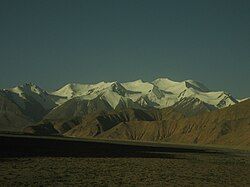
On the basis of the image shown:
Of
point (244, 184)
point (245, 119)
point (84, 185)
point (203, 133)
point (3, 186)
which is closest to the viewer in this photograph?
point (3, 186)

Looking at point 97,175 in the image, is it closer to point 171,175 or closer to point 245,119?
point 171,175

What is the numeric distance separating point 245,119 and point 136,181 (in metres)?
141

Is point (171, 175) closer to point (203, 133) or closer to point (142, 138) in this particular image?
point (203, 133)

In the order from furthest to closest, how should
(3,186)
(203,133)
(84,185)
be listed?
(203,133) < (84,185) < (3,186)

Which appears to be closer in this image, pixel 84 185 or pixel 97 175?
pixel 84 185

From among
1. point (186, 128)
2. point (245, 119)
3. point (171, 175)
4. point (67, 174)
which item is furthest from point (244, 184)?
point (186, 128)

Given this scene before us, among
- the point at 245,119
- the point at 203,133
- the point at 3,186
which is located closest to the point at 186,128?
the point at 203,133

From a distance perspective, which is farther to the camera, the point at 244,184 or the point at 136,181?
the point at 244,184

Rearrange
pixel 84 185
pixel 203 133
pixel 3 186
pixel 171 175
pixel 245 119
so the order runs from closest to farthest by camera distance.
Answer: pixel 3 186, pixel 84 185, pixel 171 175, pixel 245 119, pixel 203 133

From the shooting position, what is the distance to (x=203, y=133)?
179250mm

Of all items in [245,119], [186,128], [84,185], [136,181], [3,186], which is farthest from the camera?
[186,128]

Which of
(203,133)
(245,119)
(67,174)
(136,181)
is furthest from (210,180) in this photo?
(203,133)

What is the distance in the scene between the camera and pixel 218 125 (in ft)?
573

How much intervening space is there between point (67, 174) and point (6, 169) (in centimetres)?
453
